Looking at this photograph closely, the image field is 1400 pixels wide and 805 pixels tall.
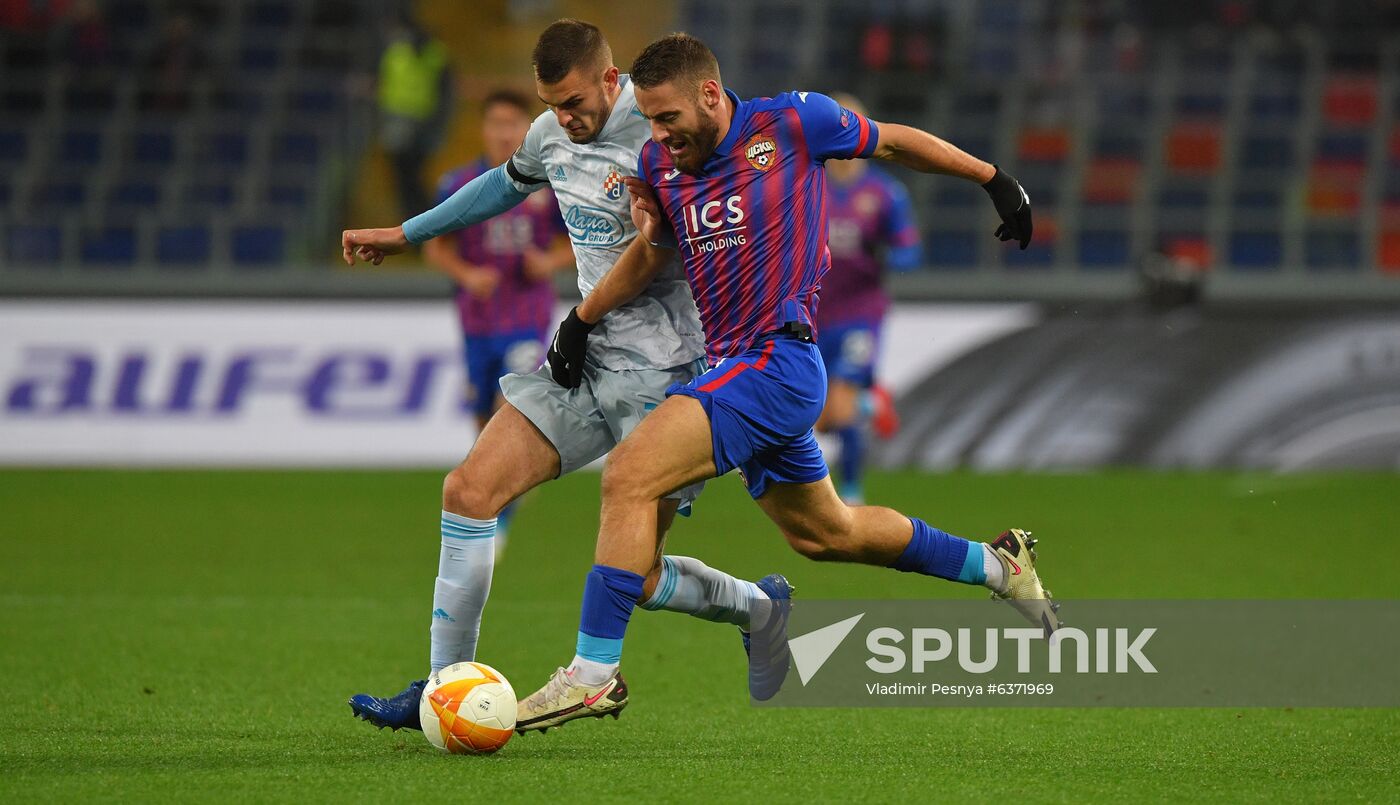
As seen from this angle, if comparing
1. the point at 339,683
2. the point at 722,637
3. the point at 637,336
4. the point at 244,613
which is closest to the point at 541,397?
the point at 637,336

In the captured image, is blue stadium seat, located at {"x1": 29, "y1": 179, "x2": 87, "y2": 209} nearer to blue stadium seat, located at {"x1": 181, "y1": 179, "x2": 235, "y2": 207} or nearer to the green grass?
blue stadium seat, located at {"x1": 181, "y1": 179, "x2": 235, "y2": 207}

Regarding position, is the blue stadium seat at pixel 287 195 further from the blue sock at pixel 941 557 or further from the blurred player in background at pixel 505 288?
the blue sock at pixel 941 557

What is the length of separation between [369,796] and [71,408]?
1019 cm

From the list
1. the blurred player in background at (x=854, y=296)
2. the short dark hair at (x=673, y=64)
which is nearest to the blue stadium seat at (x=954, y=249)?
the blurred player in background at (x=854, y=296)

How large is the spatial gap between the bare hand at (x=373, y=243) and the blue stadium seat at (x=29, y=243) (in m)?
11.4

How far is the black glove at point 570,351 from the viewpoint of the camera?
5.50 metres

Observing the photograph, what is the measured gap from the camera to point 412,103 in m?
17.2

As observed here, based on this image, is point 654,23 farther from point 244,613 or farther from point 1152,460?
point 244,613

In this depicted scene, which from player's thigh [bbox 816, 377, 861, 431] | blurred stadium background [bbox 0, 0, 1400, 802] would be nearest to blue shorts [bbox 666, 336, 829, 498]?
blurred stadium background [bbox 0, 0, 1400, 802]

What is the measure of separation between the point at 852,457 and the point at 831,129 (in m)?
6.24

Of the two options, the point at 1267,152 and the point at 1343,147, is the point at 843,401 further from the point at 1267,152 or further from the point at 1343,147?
the point at 1343,147

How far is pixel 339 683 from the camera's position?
20.3ft

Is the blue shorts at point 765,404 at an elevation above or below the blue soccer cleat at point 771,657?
above

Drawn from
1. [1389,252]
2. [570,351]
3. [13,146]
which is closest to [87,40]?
[13,146]
